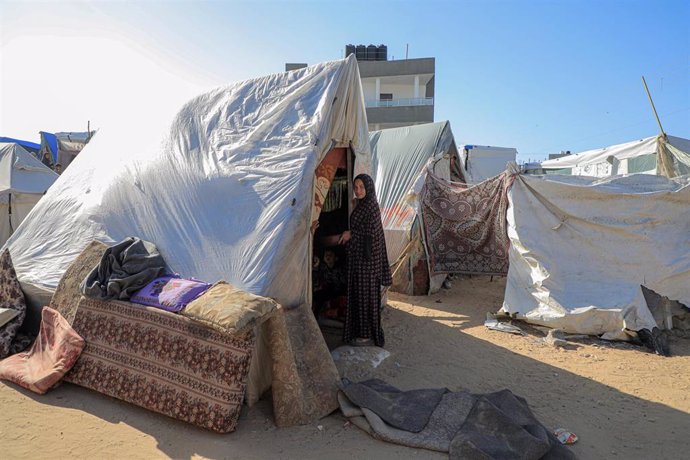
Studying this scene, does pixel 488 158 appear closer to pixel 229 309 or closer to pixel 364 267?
pixel 364 267

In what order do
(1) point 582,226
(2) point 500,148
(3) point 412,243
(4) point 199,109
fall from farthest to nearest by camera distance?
(2) point 500,148
(3) point 412,243
(1) point 582,226
(4) point 199,109

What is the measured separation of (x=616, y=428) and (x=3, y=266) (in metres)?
5.60

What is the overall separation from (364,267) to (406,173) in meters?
4.53

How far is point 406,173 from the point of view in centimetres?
851

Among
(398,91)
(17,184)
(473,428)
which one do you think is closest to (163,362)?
(473,428)

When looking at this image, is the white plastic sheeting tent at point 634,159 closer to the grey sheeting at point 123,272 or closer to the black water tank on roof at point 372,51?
the grey sheeting at point 123,272

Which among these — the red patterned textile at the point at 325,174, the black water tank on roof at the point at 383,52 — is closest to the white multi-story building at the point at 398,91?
the black water tank on roof at the point at 383,52

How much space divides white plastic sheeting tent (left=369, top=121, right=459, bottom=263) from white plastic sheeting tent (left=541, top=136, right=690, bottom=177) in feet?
11.1

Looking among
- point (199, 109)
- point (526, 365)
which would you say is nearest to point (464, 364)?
point (526, 365)

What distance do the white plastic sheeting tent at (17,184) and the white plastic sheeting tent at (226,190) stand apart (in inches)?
190

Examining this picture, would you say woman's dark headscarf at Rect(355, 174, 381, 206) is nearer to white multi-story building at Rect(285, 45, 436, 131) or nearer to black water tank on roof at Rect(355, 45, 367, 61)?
white multi-story building at Rect(285, 45, 436, 131)

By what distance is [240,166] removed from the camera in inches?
162

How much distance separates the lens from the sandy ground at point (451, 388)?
8.80 feet

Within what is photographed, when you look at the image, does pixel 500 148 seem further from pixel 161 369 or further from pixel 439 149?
pixel 161 369
